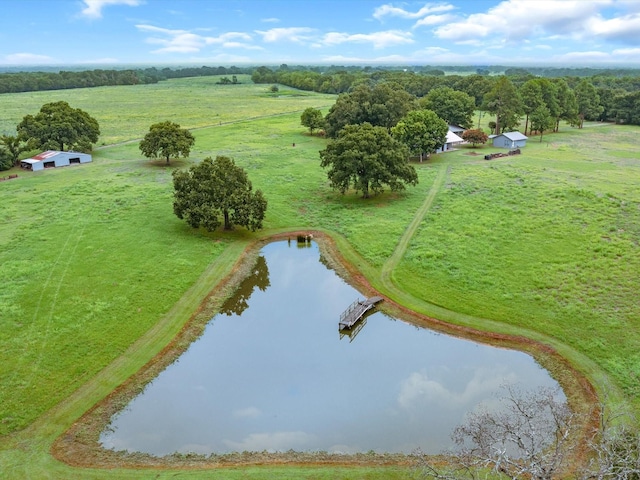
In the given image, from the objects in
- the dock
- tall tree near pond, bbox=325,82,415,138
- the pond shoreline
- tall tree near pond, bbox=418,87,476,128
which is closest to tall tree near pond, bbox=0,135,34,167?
tall tree near pond, bbox=325,82,415,138

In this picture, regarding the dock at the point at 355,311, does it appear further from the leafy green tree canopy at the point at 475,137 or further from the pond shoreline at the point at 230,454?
the leafy green tree canopy at the point at 475,137

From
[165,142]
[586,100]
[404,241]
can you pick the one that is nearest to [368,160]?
[404,241]

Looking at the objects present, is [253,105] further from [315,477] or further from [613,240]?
[315,477]

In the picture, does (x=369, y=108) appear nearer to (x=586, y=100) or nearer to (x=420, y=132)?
(x=420, y=132)

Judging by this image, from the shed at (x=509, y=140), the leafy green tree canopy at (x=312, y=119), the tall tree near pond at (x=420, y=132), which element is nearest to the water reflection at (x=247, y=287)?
the tall tree near pond at (x=420, y=132)

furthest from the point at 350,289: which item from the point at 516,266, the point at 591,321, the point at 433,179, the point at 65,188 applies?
the point at 65,188
